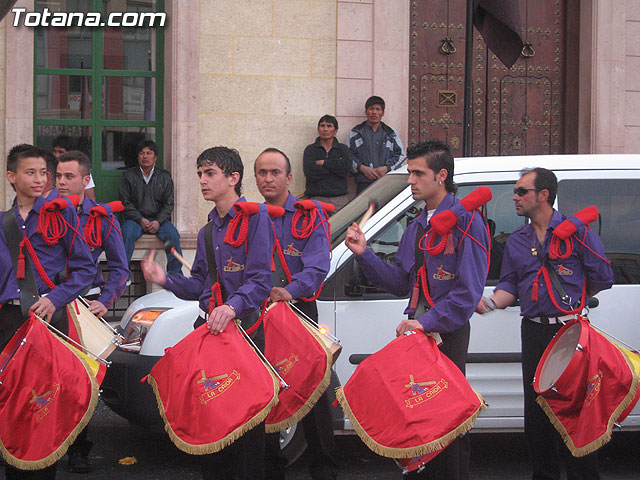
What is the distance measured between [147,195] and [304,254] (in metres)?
5.83

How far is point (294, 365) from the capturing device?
548cm

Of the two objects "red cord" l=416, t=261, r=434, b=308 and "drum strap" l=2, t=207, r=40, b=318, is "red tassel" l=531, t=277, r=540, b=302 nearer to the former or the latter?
"red cord" l=416, t=261, r=434, b=308

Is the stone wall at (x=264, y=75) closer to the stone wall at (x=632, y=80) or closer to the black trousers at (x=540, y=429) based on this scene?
the stone wall at (x=632, y=80)

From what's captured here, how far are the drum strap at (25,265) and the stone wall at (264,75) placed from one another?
6.54m

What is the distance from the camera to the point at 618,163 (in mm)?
6656

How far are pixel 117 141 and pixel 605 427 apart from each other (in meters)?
8.27

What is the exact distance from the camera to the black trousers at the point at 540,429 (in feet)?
18.0

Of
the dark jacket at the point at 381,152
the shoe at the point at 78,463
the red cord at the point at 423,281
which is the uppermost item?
the dark jacket at the point at 381,152

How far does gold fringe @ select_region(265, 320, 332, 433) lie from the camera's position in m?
5.47

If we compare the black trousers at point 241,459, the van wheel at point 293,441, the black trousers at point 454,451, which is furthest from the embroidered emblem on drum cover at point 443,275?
the van wheel at point 293,441

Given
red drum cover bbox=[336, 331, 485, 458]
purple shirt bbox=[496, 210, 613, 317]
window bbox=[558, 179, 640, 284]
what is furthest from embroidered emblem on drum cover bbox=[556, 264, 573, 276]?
red drum cover bbox=[336, 331, 485, 458]

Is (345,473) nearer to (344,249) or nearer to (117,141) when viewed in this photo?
(344,249)

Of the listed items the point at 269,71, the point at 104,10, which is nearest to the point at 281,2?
the point at 269,71

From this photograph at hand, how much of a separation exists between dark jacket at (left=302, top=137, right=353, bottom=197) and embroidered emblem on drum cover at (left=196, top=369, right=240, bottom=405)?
702cm
